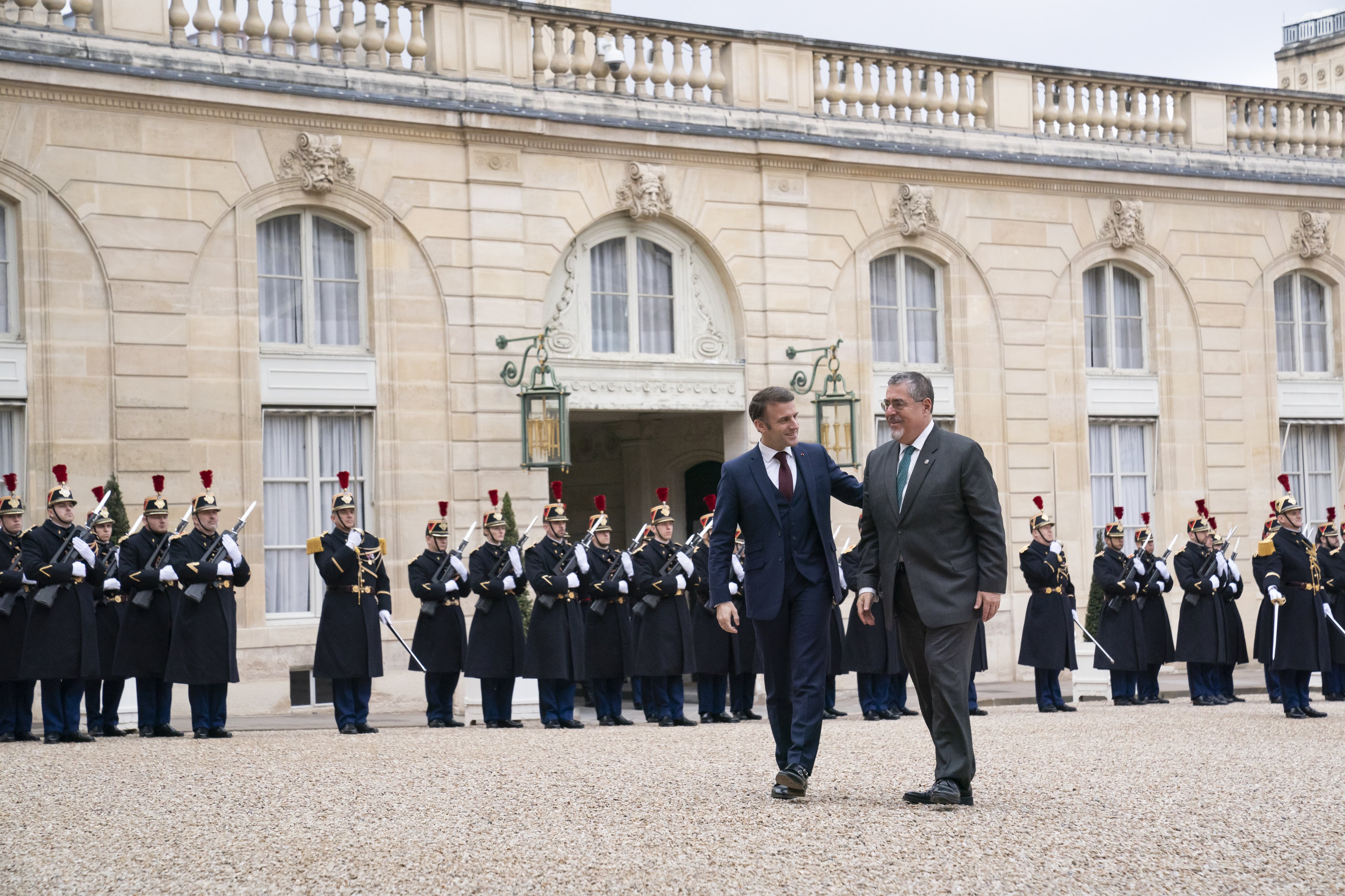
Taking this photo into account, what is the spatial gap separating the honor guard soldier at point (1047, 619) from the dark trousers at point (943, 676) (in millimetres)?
7790

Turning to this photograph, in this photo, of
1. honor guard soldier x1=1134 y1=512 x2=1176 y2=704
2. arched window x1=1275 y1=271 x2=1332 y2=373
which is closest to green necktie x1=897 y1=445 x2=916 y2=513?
honor guard soldier x1=1134 y1=512 x2=1176 y2=704

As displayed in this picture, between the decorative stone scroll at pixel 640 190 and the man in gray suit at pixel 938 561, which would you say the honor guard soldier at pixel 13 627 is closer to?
the man in gray suit at pixel 938 561

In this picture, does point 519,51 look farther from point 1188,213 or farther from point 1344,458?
point 1344,458

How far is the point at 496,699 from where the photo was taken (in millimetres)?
13922

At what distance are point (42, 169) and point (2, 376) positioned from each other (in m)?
1.78

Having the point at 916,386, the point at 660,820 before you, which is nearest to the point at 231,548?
the point at 660,820

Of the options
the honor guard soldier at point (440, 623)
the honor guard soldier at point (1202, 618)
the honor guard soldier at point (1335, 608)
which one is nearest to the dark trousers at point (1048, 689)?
the honor guard soldier at point (1202, 618)

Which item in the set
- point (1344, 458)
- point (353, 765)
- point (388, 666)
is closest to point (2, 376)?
point (388, 666)

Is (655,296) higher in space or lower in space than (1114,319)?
higher

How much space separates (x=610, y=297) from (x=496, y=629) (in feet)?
17.3

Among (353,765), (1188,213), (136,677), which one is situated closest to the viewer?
(353,765)

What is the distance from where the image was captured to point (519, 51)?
17.3m

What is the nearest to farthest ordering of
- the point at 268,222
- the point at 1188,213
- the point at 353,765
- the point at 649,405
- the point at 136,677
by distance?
the point at 353,765 < the point at 136,677 < the point at 268,222 < the point at 649,405 < the point at 1188,213

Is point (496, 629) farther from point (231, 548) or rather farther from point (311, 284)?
point (311, 284)
